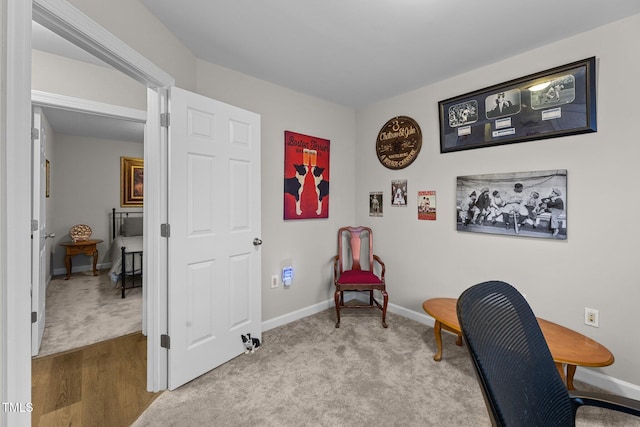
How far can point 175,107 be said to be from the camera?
6.27ft

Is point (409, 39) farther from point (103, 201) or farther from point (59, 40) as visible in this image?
point (103, 201)

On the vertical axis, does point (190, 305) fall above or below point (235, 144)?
below

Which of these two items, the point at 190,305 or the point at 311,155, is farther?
the point at 311,155

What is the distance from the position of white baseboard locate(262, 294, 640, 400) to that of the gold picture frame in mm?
4627

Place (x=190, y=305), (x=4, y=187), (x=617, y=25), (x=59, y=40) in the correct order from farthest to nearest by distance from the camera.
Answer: (x=59, y=40) < (x=190, y=305) < (x=617, y=25) < (x=4, y=187)

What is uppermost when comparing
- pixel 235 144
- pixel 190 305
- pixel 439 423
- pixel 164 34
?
pixel 164 34

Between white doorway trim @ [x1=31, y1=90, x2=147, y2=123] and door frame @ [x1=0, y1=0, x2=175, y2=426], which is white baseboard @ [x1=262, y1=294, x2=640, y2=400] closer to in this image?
door frame @ [x1=0, y1=0, x2=175, y2=426]

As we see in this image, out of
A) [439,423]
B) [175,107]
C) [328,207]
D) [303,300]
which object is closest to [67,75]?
[175,107]

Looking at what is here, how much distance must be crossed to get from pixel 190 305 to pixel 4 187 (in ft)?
4.33

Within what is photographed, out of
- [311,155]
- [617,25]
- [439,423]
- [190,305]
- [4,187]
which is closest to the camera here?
[4,187]

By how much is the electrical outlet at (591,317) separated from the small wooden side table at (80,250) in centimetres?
658

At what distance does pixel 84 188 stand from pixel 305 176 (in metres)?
4.74

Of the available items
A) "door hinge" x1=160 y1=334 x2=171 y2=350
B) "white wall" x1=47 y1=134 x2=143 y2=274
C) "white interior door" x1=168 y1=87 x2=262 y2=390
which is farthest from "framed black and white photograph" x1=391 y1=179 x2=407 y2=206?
"white wall" x1=47 y1=134 x2=143 y2=274

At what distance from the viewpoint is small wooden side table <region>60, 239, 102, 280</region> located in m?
4.68
